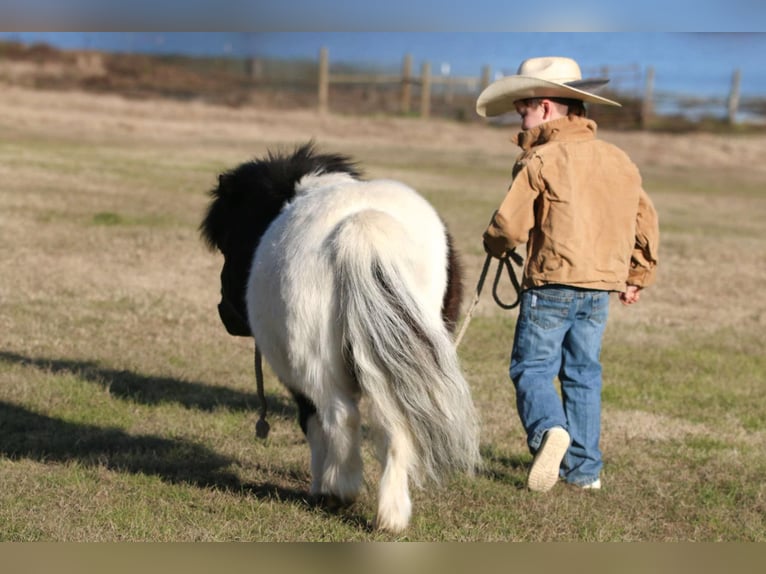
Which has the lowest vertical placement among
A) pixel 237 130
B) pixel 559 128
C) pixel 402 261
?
pixel 237 130

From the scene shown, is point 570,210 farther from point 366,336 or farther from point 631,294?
point 366,336

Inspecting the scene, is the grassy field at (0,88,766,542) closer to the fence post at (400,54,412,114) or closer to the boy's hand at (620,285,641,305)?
the boy's hand at (620,285,641,305)

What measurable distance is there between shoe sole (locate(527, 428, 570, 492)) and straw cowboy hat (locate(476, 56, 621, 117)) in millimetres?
1633

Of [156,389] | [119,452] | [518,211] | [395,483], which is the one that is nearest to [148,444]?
[119,452]

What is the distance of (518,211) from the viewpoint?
15.7 feet

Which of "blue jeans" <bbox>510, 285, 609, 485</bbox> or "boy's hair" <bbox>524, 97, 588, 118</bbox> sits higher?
"boy's hair" <bbox>524, 97, 588, 118</bbox>

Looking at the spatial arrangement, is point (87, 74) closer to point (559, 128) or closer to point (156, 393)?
point (156, 393)

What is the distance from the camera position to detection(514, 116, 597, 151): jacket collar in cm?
491

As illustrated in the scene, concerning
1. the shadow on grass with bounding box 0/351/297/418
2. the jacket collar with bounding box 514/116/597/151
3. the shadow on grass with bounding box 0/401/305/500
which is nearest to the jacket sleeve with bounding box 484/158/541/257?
the jacket collar with bounding box 514/116/597/151

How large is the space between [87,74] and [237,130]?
8603 mm

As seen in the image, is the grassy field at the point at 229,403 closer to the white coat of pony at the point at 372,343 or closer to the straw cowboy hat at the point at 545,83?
the white coat of pony at the point at 372,343

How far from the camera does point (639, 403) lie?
23.6ft

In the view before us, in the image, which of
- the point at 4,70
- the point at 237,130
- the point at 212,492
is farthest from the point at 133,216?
the point at 4,70

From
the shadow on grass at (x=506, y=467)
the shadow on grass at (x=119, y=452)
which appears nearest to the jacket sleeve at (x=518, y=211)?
the shadow on grass at (x=506, y=467)
